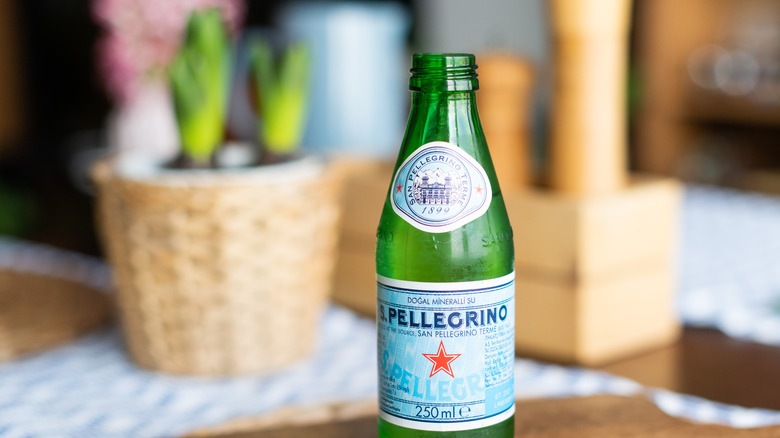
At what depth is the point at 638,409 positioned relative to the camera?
0.59 m

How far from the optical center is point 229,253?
68 cm

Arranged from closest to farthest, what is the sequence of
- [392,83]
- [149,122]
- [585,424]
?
[585,424] < [149,122] < [392,83]

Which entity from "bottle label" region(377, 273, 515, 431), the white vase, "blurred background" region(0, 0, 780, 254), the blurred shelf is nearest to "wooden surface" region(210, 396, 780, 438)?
"bottle label" region(377, 273, 515, 431)

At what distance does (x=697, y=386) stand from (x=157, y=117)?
0.82 m

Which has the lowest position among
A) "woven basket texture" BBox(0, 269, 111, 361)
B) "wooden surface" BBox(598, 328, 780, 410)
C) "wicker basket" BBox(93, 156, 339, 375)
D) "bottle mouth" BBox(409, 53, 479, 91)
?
"wooden surface" BBox(598, 328, 780, 410)

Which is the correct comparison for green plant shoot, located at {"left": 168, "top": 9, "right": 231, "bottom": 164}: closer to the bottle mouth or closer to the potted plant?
the potted plant

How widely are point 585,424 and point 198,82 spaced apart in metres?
0.40

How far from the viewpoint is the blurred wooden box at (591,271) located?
0.73 metres

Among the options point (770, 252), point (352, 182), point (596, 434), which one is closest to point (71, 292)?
point (352, 182)

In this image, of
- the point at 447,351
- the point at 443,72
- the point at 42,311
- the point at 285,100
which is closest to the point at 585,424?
the point at 447,351

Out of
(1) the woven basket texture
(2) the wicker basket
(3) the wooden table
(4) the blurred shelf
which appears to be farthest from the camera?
(4) the blurred shelf

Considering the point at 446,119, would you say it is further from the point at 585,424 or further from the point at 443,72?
the point at 585,424

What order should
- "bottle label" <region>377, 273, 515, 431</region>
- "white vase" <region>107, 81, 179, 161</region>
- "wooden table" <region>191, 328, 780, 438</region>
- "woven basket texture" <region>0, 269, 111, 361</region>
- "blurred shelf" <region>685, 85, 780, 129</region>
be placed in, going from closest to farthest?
"bottle label" <region>377, 273, 515, 431</region> < "wooden table" <region>191, 328, 780, 438</region> < "woven basket texture" <region>0, 269, 111, 361</region> < "white vase" <region>107, 81, 179, 161</region> < "blurred shelf" <region>685, 85, 780, 129</region>

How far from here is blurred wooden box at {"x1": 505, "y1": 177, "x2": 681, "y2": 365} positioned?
2.39ft
